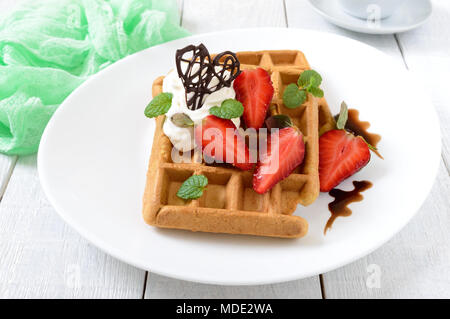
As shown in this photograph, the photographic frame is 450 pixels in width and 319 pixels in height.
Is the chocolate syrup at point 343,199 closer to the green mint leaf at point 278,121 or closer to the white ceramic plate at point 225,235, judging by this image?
the white ceramic plate at point 225,235

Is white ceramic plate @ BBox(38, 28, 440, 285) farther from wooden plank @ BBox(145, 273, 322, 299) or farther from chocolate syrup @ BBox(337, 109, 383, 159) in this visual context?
wooden plank @ BBox(145, 273, 322, 299)

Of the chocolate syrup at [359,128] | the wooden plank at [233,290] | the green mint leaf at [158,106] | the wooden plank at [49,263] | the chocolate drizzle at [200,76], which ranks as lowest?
the wooden plank at [49,263]

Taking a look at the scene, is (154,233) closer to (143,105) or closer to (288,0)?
(143,105)

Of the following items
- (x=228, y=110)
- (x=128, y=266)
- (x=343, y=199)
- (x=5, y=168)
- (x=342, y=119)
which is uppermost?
(x=228, y=110)

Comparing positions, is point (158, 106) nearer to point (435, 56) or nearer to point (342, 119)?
point (342, 119)

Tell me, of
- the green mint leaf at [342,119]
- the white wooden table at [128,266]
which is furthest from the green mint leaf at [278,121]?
the white wooden table at [128,266]

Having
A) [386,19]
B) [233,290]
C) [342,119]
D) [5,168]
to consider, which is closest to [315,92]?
[342,119]
